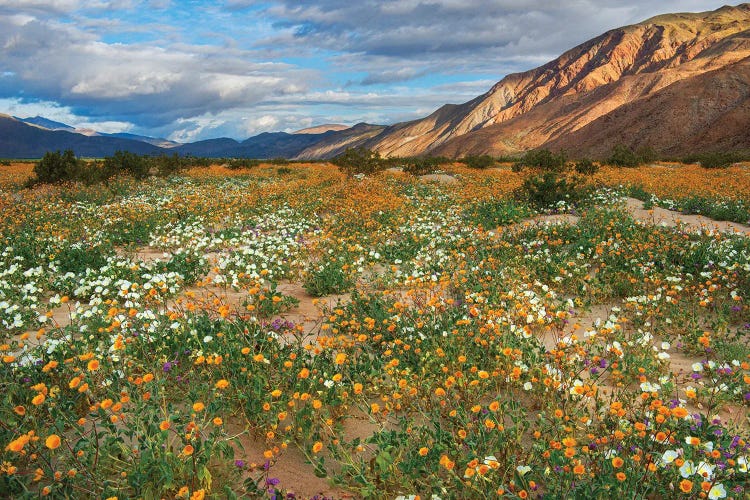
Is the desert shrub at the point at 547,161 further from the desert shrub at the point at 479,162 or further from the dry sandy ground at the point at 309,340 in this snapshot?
the dry sandy ground at the point at 309,340

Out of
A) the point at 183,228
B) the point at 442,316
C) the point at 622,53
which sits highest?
the point at 622,53

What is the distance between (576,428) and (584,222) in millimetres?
7859

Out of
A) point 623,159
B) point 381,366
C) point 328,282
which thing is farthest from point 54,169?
point 623,159

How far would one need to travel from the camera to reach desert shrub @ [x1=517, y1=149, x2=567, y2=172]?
72.3 feet

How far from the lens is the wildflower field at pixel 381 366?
309cm

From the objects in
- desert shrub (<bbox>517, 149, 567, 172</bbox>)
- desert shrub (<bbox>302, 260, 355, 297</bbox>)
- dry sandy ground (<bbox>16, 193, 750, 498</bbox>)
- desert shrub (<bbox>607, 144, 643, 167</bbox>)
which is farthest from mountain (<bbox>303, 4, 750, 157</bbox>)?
dry sandy ground (<bbox>16, 193, 750, 498</bbox>)

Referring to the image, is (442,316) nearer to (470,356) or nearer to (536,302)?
(470,356)

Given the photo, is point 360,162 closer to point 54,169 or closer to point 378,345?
point 54,169

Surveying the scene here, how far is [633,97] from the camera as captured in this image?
112 m

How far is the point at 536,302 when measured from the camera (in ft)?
20.1

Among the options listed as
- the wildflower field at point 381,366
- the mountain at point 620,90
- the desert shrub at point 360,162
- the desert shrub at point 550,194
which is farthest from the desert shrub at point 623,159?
the mountain at point 620,90

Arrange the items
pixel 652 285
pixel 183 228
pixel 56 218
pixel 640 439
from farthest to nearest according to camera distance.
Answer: pixel 56 218 → pixel 183 228 → pixel 652 285 → pixel 640 439

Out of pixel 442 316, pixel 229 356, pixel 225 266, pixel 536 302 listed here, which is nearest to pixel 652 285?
pixel 536 302

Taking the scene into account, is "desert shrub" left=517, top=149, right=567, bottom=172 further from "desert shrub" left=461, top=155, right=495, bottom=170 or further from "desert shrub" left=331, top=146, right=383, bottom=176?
"desert shrub" left=331, top=146, right=383, bottom=176
